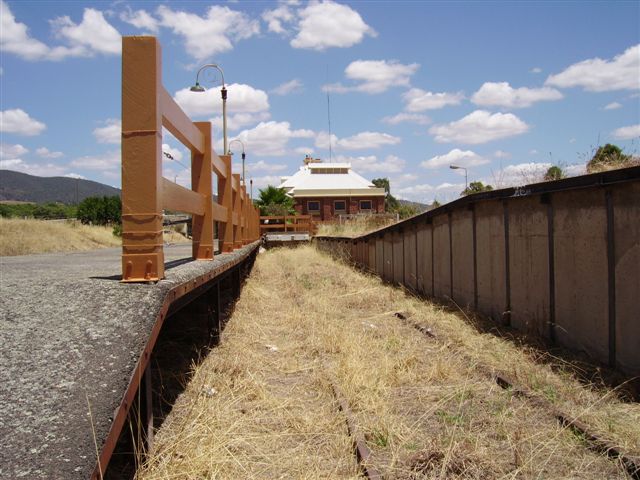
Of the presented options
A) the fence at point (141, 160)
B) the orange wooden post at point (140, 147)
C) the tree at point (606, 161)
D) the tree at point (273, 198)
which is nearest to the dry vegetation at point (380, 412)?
the fence at point (141, 160)

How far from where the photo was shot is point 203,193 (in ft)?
20.3

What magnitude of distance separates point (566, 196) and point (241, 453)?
4.87 metres

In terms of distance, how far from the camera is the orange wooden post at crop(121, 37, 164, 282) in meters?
3.48

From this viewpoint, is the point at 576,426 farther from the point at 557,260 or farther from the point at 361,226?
the point at 361,226

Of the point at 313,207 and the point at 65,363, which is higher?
the point at 313,207

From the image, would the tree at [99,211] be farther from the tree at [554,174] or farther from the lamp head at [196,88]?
the tree at [554,174]

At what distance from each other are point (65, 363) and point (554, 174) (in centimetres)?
837

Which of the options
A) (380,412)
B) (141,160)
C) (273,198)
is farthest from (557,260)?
(273,198)

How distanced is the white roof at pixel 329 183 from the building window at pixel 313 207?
3.41 ft

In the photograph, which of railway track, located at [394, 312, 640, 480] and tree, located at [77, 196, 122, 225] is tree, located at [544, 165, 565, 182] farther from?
tree, located at [77, 196, 122, 225]

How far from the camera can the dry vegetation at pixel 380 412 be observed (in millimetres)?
3713

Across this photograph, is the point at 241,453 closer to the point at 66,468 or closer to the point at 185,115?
the point at 66,468

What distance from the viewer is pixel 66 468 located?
194cm

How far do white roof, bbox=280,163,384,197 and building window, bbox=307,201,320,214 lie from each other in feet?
3.41
